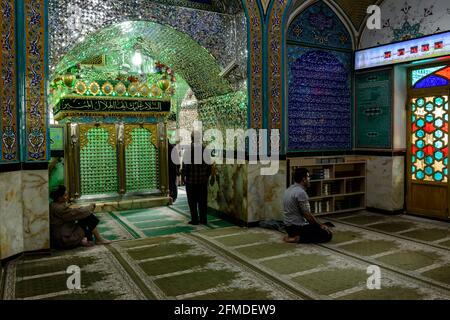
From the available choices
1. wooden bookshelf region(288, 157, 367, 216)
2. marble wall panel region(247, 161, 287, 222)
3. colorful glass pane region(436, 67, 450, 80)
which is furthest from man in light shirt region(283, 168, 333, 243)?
colorful glass pane region(436, 67, 450, 80)

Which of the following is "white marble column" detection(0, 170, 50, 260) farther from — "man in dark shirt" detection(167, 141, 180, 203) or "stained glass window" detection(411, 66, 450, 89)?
"stained glass window" detection(411, 66, 450, 89)

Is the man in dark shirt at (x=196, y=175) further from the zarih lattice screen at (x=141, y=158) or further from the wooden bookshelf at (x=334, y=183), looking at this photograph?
the zarih lattice screen at (x=141, y=158)

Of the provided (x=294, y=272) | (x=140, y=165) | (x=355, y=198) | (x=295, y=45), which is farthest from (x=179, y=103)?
(x=294, y=272)

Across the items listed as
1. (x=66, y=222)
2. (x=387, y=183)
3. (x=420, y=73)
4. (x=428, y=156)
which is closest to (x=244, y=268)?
(x=66, y=222)

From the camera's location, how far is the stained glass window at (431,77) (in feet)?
19.5

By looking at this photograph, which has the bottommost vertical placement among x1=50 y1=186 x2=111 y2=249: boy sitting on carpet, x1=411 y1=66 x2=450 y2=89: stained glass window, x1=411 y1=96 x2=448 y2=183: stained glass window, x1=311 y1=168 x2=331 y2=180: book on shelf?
x1=50 y1=186 x2=111 y2=249: boy sitting on carpet

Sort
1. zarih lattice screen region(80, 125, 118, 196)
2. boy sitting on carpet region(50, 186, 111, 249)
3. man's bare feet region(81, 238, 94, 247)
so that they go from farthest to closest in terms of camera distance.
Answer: zarih lattice screen region(80, 125, 118, 196) → man's bare feet region(81, 238, 94, 247) → boy sitting on carpet region(50, 186, 111, 249)

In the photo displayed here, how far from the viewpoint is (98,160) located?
24.0 ft

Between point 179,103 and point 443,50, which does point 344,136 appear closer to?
point 443,50

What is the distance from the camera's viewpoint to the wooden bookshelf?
21.0 feet

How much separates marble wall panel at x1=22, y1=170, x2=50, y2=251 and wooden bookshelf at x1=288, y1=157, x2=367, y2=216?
3438mm

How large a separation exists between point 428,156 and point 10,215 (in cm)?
570

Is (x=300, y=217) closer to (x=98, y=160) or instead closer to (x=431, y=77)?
(x=431, y=77)

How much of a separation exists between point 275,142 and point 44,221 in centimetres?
311
